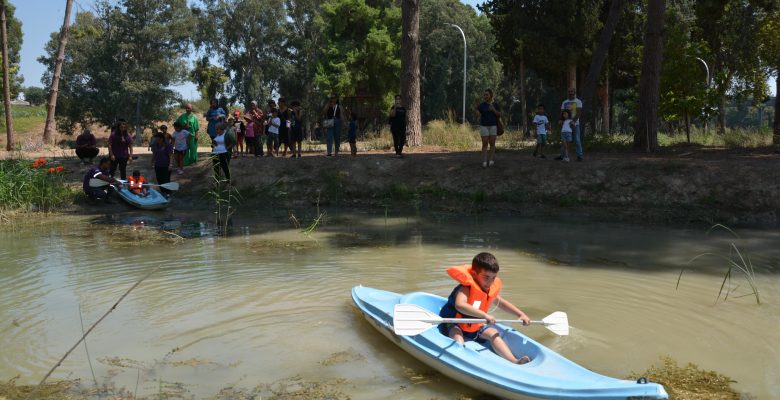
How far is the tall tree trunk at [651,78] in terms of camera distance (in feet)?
57.4

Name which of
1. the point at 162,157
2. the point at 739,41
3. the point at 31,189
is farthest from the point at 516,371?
the point at 739,41

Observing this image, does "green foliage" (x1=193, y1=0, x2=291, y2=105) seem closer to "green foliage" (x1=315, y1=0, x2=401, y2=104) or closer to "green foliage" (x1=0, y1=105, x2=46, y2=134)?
"green foliage" (x1=315, y1=0, x2=401, y2=104)

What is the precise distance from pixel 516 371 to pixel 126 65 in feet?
158

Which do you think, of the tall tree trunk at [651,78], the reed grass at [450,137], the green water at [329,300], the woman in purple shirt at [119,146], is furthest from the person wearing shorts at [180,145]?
the tall tree trunk at [651,78]

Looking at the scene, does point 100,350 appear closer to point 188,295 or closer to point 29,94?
point 188,295

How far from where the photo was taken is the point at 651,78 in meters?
17.9

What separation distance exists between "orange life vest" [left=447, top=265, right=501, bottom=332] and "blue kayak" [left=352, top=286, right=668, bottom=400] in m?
0.22

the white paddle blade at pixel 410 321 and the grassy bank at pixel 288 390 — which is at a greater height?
the white paddle blade at pixel 410 321

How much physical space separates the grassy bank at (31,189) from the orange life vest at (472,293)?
12.1m

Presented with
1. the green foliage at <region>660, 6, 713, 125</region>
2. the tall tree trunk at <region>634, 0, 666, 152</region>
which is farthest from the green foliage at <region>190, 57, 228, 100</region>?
the tall tree trunk at <region>634, 0, 666, 152</region>

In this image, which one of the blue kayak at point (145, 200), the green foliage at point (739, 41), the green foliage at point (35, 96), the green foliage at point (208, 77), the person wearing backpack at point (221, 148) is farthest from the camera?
the green foliage at point (35, 96)

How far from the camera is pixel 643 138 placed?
18.5 meters

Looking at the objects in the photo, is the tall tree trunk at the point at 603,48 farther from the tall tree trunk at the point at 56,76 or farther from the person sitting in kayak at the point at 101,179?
the tall tree trunk at the point at 56,76

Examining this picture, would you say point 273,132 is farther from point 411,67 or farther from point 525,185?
point 525,185
